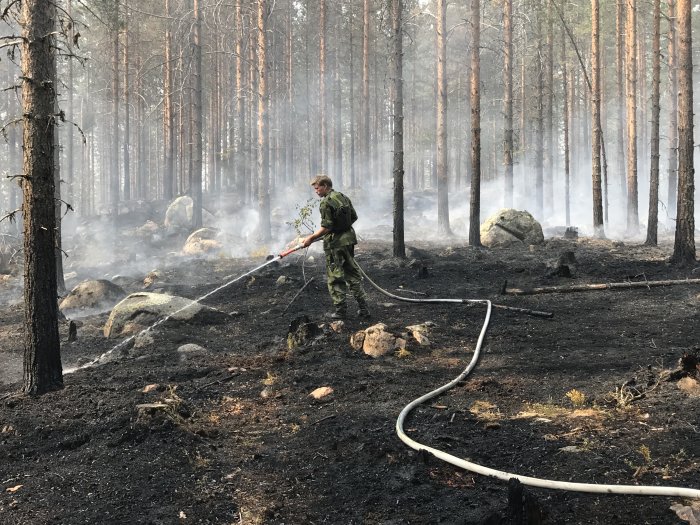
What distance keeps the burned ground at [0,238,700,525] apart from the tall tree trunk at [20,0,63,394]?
1.54 ft

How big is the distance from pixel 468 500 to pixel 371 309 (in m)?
6.24

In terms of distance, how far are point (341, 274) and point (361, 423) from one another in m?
3.86

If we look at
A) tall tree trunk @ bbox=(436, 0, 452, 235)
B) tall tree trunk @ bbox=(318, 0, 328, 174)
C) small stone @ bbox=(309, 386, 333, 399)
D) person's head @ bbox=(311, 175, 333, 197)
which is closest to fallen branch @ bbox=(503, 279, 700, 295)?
person's head @ bbox=(311, 175, 333, 197)

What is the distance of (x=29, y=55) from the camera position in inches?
229

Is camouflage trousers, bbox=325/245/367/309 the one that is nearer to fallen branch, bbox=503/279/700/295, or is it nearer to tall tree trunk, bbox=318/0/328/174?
fallen branch, bbox=503/279/700/295

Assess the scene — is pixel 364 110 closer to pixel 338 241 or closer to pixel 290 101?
pixel 290 101

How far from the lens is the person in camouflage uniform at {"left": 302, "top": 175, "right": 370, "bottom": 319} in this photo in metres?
8.21

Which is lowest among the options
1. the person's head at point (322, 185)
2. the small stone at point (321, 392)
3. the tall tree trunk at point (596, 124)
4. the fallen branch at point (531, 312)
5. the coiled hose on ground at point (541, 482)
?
the small stone at point (321, 392)

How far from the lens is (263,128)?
839 inches

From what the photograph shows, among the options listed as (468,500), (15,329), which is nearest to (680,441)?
(468,500)

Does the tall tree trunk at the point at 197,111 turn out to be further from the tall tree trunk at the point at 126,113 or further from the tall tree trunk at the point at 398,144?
the tall tree trunk at the point at 398,144

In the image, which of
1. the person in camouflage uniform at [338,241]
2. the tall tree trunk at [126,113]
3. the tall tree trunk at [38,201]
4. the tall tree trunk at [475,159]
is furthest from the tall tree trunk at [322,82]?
the tall tree trunk at [38,201]

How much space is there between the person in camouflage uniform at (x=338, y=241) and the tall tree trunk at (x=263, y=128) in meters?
13.7

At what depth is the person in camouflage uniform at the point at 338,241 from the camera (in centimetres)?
821
